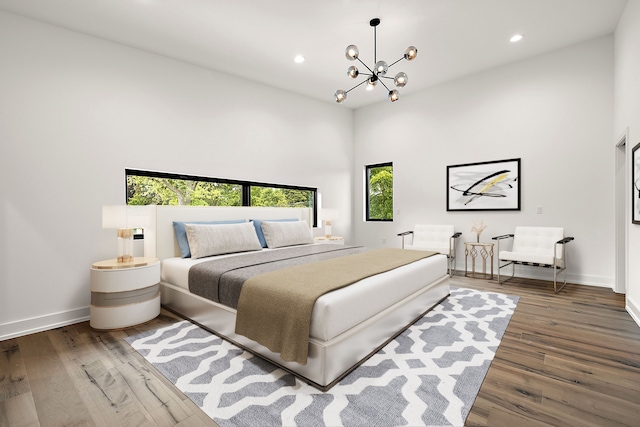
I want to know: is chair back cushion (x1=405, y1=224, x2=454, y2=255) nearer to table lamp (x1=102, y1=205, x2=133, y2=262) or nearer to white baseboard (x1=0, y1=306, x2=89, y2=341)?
table lamp (x1=102, y1=205, x2=133, y2=262)

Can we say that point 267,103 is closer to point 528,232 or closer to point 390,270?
point 390,270

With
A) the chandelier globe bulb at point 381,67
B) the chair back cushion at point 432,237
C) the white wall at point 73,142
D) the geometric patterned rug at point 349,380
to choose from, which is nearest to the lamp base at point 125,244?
the white wall at point 73,142

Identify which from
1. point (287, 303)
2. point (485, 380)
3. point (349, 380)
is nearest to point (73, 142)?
point (287, 303)

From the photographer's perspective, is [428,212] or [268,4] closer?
[268,4]

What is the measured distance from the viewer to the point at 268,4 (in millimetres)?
3049

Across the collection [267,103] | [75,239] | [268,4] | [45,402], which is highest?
[268,4]

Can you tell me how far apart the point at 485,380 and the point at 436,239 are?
3.45 m

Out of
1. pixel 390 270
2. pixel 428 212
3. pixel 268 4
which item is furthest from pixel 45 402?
pixel 428 212

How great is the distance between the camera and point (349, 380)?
1933mm

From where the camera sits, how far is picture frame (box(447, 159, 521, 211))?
15.4 feet

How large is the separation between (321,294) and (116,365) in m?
1.55

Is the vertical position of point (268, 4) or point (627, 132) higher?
point (268, 4)

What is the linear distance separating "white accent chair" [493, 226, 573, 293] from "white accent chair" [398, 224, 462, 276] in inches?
27.3

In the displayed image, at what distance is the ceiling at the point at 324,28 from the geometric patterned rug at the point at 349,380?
10.1 feet
